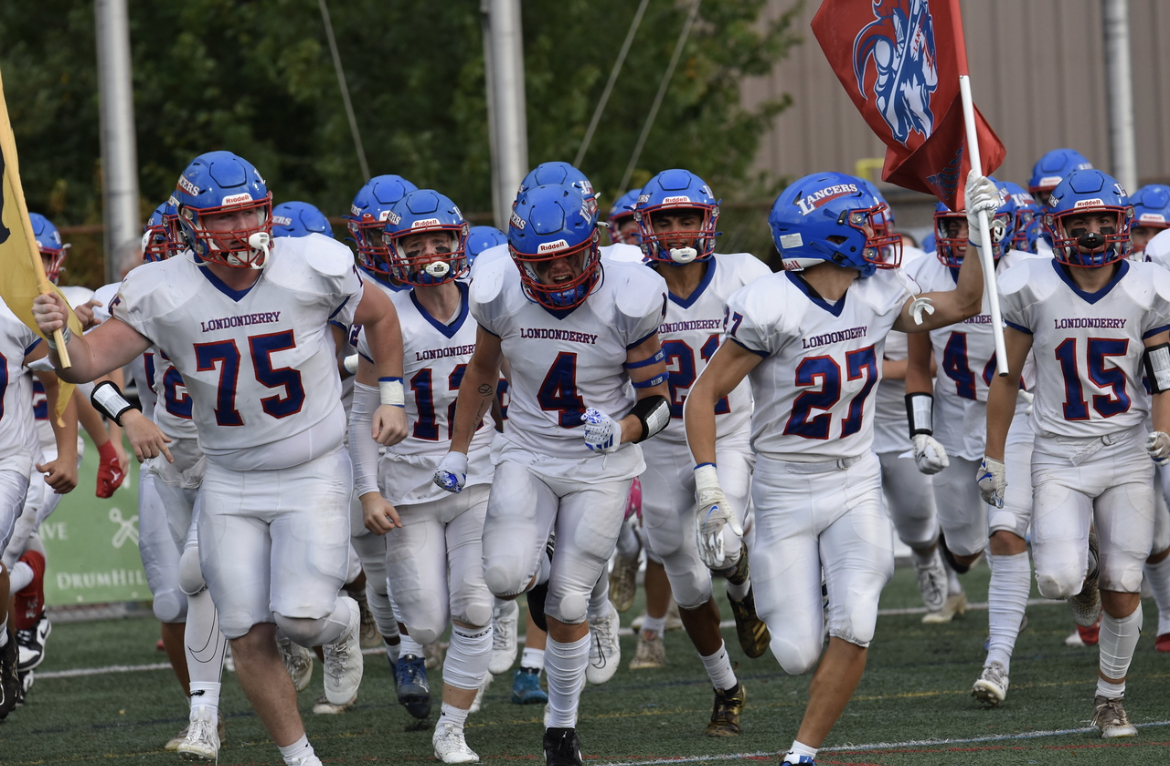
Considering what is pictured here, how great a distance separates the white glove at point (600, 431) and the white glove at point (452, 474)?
57 centimetres

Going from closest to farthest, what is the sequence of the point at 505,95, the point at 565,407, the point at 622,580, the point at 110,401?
the point at 565,407, the point at 110,401, the point at 622,580, the point at 505,95

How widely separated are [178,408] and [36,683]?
2.57m

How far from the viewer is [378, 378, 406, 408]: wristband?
5.22 metres

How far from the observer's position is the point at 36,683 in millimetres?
7820

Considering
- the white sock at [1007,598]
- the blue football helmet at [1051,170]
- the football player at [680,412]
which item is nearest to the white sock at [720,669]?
the football player at [680,412]

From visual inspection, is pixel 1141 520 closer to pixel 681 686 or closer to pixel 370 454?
pixel 681 686

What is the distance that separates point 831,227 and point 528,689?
2.66 m

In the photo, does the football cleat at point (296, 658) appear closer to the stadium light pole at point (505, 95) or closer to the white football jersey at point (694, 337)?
the white football jersey at point (694, 337)

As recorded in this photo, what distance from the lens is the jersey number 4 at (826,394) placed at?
16.1ft

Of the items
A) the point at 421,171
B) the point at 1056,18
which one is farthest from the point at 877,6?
the point at 1056,18

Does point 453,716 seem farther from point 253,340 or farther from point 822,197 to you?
point 822,197

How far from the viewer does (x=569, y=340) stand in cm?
523

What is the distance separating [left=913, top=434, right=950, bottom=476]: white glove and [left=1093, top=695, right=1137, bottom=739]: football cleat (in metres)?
0.95

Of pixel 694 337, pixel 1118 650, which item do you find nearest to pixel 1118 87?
pixel 694 337
